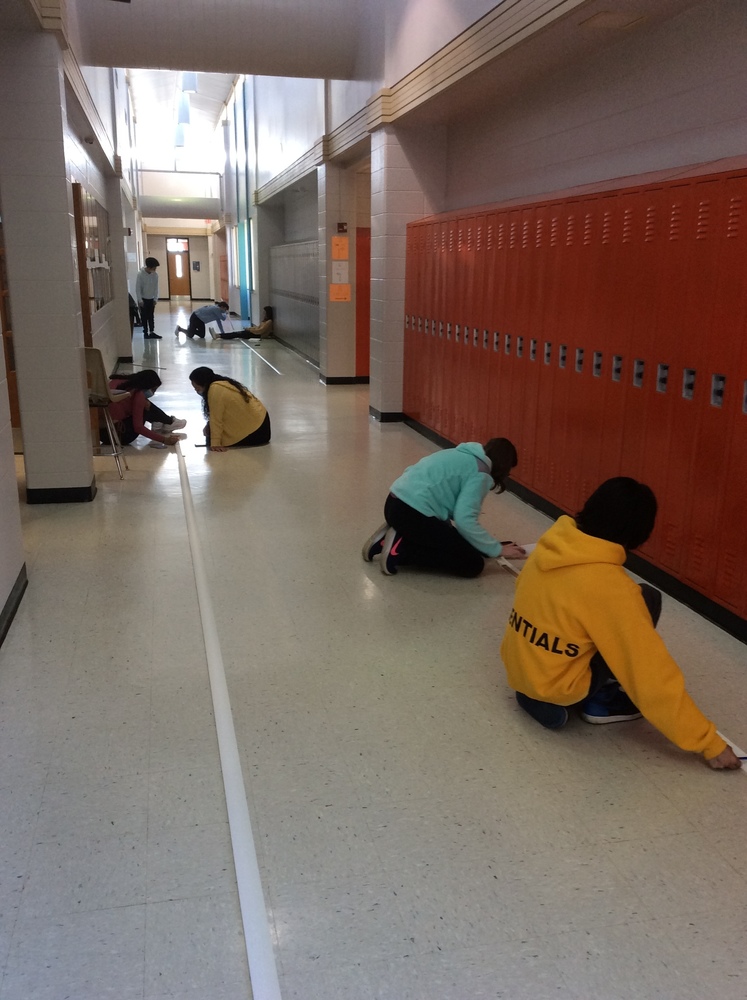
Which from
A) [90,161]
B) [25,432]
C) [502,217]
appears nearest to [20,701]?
[25,432]

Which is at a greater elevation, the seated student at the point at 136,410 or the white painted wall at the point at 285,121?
the white painted wall at the point at 285,121

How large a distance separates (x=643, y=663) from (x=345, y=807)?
36.6 inches

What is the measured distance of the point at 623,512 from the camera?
2.34 m

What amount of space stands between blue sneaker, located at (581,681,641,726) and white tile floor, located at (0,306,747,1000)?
0.15ft

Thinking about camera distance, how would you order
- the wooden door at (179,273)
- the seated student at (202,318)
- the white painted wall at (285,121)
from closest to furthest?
the white painted wall at (285,121), the seated student at (202,318), the wooden door at (179,273)

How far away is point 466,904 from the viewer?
188 centimetres

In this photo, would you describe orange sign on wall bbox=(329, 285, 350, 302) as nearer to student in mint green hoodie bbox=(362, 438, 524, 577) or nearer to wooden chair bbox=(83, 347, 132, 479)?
wooden chair bbox=(83, 347, 132, 479)

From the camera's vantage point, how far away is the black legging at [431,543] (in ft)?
12.3

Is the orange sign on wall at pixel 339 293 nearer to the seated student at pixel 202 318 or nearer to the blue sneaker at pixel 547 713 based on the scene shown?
the seated student at pixel 202 318

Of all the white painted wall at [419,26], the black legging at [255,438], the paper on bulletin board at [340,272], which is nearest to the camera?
the white painted wall at [419,26]

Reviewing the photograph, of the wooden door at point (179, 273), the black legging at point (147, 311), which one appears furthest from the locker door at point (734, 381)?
the wooden door at point (179, 273)

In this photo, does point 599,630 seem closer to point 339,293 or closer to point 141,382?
point 141,382

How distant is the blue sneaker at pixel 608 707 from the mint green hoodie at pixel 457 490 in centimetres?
118

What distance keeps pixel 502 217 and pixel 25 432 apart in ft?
11.0
